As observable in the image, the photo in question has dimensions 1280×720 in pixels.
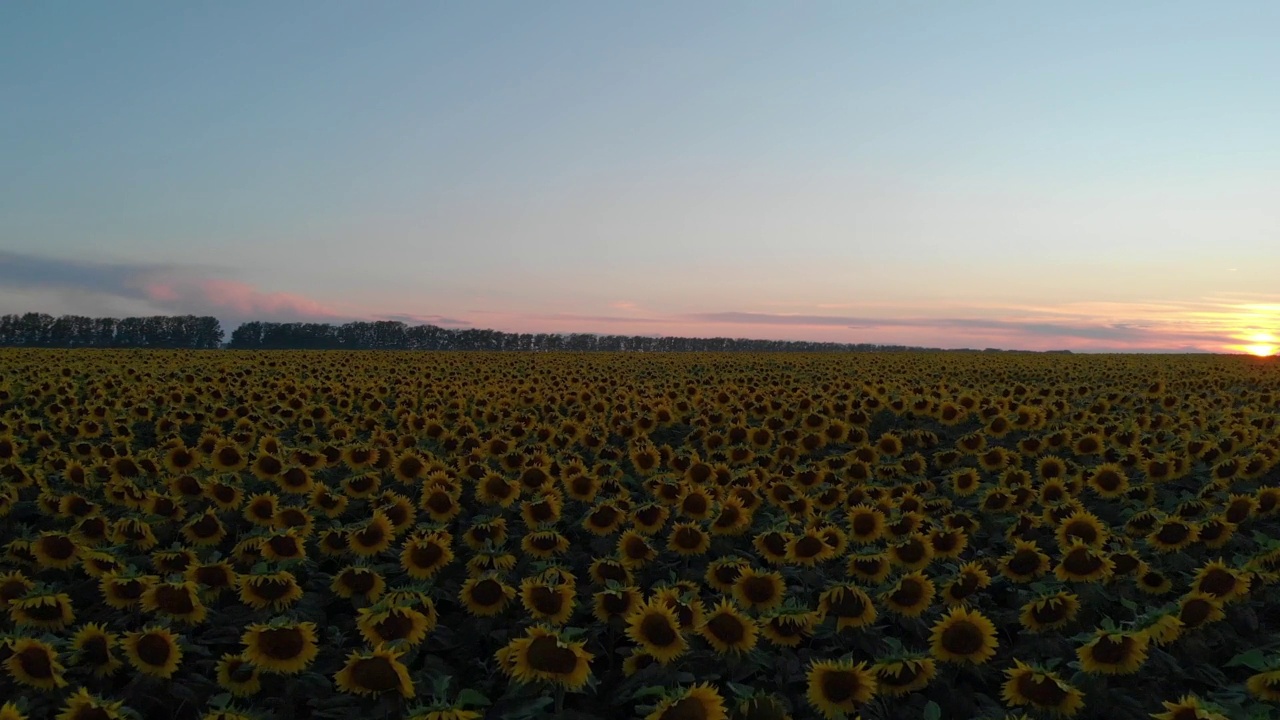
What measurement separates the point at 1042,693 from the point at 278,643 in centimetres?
535

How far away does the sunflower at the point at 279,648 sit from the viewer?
18.8ft

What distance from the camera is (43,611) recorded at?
21.2 feet

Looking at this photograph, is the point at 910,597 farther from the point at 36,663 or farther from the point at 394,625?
the point at 36,663

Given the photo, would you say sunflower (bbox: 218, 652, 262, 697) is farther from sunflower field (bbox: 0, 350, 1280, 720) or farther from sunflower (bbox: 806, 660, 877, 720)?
sunflower (bbox: 806, 660, 877, 720)

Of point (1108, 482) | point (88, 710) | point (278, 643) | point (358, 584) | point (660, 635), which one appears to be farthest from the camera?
point (1108, 482)

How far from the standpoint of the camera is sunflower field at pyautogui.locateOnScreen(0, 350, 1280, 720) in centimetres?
562

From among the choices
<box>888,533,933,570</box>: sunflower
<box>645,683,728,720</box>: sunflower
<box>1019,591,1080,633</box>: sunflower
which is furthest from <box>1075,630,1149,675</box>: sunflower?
<box>645,683,728,720</box>: sunflower

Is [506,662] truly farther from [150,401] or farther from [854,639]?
[150,401]

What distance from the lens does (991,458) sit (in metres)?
12.5

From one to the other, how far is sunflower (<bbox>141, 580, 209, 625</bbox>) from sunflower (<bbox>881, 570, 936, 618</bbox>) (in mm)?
5763

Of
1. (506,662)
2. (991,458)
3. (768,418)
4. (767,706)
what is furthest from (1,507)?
(991,458)

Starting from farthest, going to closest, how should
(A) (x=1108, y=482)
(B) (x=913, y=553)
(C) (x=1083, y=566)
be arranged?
(A) (x=1108, y=482) < (B) (x=913, y=553) < (C) (x=1083, y=566)

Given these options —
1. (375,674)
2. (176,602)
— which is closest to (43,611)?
(176,602)

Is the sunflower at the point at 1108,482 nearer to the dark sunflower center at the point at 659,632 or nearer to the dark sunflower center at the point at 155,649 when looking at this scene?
the dark sunflower center at the point at 659,632
